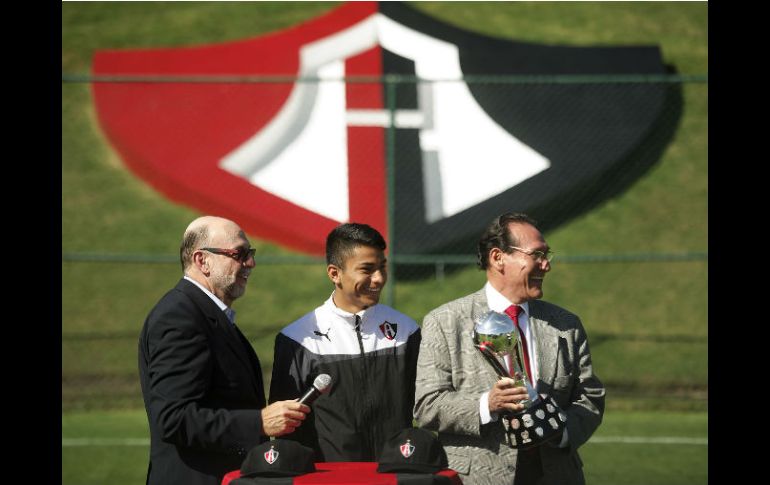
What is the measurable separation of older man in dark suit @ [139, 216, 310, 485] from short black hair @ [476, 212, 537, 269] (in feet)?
3.01

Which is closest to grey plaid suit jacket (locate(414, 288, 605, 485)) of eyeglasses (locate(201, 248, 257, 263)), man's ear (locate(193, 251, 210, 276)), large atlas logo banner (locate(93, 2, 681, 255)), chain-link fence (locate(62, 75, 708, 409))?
eyeglasses (locate(201, 248, 257, 263))

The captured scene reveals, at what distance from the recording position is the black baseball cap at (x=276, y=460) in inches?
135

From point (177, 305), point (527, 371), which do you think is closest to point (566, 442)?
point (527, 371)

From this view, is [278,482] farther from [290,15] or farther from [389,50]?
[290,15]

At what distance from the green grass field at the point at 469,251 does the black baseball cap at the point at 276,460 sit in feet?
24.1

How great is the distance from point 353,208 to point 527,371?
917cm

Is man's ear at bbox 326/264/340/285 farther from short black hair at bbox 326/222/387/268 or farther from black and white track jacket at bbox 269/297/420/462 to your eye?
black and white track jacket at bbox 269/297/420/462

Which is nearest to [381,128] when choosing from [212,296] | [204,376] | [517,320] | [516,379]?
[517,320]

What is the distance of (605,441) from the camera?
10.1m

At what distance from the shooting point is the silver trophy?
3770mm

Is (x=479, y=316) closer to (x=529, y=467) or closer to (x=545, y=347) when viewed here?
(x=545, y=347)

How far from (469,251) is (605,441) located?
3.76 metres

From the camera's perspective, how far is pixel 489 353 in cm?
391

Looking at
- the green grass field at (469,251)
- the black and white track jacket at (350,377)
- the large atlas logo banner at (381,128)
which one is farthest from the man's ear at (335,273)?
the large atlas logo banner at (381,128)
